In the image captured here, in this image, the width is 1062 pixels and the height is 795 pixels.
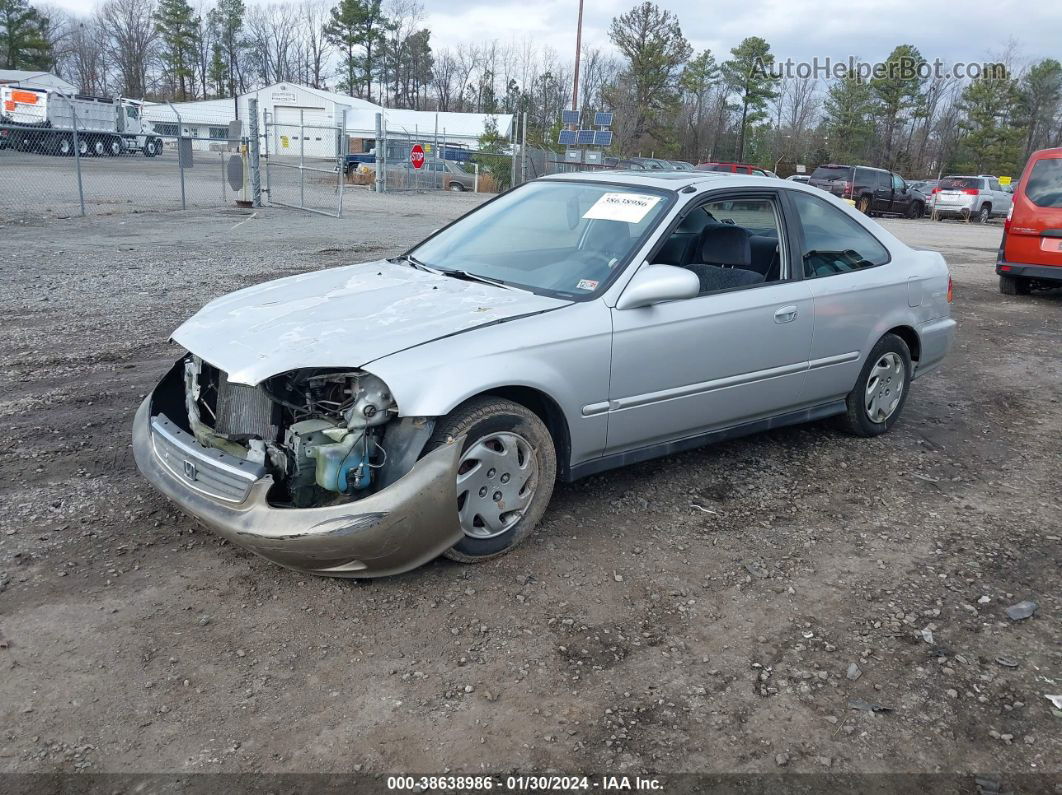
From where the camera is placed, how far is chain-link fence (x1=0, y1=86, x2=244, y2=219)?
18.1 metres

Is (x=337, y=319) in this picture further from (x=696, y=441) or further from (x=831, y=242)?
(x=831, y=242)

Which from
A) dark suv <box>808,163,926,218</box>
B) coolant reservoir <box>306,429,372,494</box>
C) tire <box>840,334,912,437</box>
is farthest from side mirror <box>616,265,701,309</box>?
dark suv <box>808,163,926,218</box>

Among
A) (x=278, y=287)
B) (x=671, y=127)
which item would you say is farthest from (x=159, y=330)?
(x=671, y=127)

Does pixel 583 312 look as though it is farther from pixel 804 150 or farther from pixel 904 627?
pixel 804 150

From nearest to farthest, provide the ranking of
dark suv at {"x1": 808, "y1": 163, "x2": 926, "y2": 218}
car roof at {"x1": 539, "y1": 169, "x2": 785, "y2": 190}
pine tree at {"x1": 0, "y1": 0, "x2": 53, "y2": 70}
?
car roof at {"x1": 539, "y1": 169, "x2": 785, "y2": 190} < dark suv at {"x1": 808, "y1": 163, "x2": 926, "y2": 218} < pine tree at {"x1": 0, "y1": 0, "x2": 53, "y2": 70}

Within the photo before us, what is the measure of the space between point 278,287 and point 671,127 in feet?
182

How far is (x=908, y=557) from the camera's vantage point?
13.1 ft

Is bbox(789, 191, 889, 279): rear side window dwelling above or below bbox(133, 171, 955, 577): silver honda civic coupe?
above

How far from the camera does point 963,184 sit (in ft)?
103

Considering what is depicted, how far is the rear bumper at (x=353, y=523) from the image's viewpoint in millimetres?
3160

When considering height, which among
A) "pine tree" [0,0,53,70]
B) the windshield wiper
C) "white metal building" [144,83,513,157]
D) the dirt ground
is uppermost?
"pine tree" [0,0,53,70]

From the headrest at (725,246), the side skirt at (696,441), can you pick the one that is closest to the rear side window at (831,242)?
the headrest at (725,246)

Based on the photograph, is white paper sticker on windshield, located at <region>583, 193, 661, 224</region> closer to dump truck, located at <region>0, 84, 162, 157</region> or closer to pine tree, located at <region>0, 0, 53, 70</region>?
dump truck, located at <region>0, 84, 162, 157</region>

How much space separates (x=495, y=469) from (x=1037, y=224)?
1006cm
